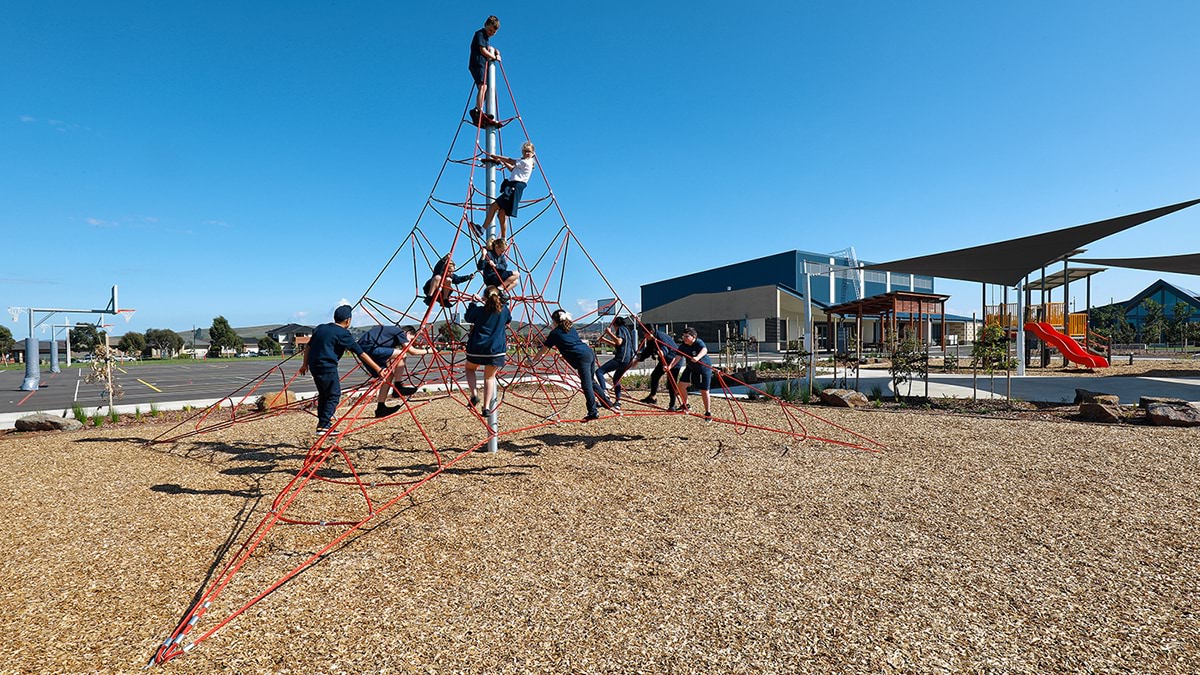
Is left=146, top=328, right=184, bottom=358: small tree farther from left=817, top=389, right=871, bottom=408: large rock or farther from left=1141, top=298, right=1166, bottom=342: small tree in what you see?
left=1141, top=298, right=1166, bottom=342: small tree

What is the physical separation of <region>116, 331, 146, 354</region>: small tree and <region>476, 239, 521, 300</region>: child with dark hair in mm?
72926

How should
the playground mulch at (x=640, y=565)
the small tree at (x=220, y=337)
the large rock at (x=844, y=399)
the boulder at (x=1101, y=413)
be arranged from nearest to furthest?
1. the playground mulch at (x=640, y=565)
2. the boulder at (x=1101, y=413)
3. the large rock at (x=844, y=399)
4. the small tree at (x=220, y=337)

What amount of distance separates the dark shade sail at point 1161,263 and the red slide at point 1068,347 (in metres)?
4.11

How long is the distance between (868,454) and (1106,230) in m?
7.32

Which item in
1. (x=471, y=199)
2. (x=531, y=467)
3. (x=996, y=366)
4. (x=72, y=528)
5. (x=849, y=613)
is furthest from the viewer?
(x=996, y=366)

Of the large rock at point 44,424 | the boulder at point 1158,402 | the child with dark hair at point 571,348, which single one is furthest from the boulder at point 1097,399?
the large rock at point 44,424

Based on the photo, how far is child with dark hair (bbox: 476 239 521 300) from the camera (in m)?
5.04

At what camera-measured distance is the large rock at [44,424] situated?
758 centimetres

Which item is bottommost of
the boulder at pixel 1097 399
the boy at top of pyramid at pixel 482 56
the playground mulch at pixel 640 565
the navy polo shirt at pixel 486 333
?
the playground mulch at pixel 640 565

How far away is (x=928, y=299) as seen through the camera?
19328mm

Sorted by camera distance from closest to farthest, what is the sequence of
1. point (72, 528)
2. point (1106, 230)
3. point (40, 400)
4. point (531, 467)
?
point (72, 528)
point (531, 467)
point (1106, 230)
point (40, 400)

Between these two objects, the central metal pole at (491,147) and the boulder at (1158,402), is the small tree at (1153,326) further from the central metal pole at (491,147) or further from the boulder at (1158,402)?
the central metal pole at (491,147)

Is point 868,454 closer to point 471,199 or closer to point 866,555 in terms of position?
point 866,555

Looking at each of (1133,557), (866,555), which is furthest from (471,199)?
(1133,557)
